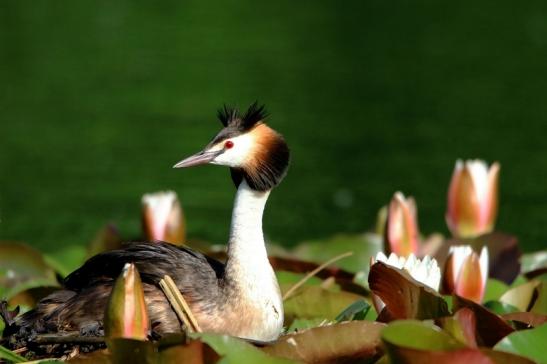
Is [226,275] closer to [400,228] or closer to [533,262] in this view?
[400,228]

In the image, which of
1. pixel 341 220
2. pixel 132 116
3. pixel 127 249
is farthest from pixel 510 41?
pixel 127 249

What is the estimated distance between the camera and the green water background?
35.6ft

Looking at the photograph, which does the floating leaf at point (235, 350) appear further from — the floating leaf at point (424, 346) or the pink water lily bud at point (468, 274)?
the pink water lily bud at point (468, 274)

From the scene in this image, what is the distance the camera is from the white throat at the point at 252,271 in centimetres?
423

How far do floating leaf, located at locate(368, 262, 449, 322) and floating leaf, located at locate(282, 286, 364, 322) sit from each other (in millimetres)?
932

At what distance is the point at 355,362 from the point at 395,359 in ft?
1.39

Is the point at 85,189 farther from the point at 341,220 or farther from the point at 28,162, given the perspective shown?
the point at 341,220

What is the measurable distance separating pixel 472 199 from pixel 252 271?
255 cm

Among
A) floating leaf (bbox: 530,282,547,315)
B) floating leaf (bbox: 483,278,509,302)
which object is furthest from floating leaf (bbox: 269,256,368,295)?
floating leaf (bbox: 530,282,547,315)

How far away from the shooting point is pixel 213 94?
14.7 meters

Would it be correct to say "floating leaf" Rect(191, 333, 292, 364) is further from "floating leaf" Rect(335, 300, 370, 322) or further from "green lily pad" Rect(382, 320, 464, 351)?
"floating leaf" Rect(335, 300, 370, 322)

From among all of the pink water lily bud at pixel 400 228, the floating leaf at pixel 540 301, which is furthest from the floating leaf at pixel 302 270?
the floating leaf at pixel 540 301

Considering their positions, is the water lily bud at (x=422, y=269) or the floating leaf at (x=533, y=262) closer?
the water lily bud at (x=422, y=269)

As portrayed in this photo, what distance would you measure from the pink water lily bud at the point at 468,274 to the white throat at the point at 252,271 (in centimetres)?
92
